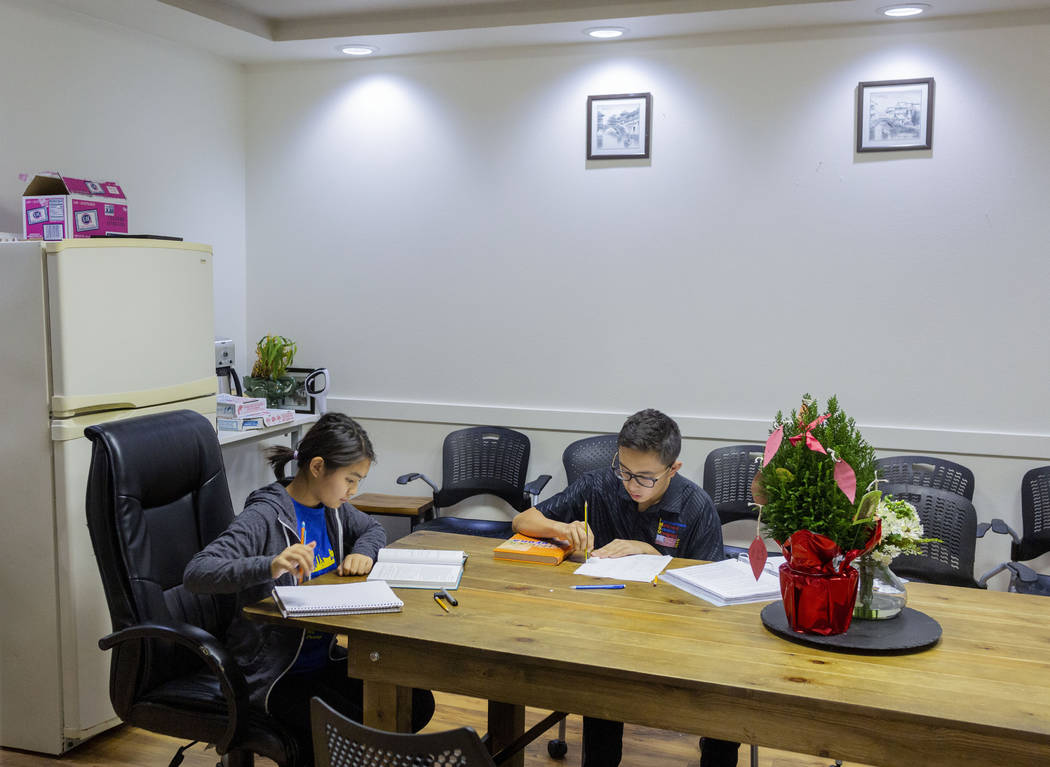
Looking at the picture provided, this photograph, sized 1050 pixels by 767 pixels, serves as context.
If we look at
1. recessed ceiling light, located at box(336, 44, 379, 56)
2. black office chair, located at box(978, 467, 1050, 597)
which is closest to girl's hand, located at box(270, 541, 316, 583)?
black office chair, located at box(978, 467, 1050, 597)

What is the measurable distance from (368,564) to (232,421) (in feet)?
6.39

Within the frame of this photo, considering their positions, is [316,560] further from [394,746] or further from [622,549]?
[394,746]

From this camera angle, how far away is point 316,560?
2637mm

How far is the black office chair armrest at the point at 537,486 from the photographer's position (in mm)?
4332

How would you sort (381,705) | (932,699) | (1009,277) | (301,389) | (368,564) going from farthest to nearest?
(301,389) → (1009,277) → (368,564) → (381,705) → (932,699)

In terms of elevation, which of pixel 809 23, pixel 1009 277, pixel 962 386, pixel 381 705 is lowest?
pixel 381 705

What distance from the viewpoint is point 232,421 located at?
4.25 m

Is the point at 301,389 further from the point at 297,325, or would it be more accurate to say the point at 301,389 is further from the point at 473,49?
the point at 473,49

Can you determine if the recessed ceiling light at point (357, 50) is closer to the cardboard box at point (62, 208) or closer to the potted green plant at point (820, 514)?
the cardboard box at point (62, 208)

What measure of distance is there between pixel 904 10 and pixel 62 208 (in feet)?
11.0

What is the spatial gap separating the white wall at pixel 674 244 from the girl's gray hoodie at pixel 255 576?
2268 mm

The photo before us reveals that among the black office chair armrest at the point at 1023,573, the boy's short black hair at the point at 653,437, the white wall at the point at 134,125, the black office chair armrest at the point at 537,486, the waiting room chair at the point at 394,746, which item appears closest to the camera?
the waiting room chair at the point at 394,746

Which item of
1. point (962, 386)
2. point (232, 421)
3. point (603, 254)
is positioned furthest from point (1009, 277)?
point (232, 421)

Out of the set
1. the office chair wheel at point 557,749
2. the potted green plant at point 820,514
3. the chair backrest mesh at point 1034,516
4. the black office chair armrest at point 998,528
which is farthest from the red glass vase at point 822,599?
the chair backrest mesh at point 1034,516
